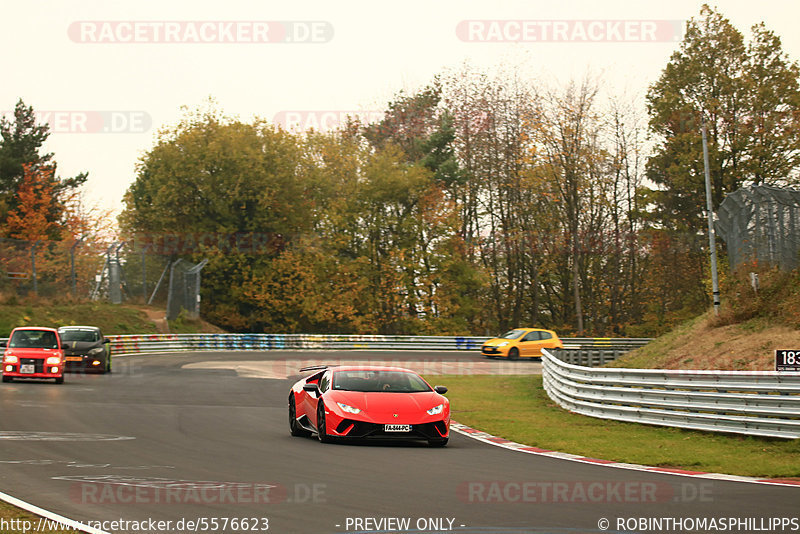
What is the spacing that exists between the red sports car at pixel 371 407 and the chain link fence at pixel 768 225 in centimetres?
1344

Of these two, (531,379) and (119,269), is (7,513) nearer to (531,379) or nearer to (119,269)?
(531,379)

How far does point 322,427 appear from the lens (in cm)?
1442

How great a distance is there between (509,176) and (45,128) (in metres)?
33.5

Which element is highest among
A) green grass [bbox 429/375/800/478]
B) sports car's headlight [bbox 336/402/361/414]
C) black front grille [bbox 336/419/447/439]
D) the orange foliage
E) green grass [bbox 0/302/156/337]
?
the orange foliage

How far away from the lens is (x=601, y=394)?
19625 mm

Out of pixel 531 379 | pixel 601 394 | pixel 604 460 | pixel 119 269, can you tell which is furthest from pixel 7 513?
pixel 119 269

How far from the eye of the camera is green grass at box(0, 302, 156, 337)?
43406 mm

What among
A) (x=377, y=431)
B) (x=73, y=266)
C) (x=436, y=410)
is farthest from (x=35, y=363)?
(x=73, y=266)

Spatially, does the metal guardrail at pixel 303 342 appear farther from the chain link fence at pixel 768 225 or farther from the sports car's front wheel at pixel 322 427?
the sports car's front wheel at pixel 322 427

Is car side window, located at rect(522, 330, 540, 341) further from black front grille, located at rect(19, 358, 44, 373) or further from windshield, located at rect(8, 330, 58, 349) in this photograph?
black front grille, located at rect(19, 358, 44, 373)

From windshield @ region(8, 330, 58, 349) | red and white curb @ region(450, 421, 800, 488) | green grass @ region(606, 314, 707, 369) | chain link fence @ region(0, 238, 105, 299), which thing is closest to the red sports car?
red and white curb @ region(450, 421, 800, 488)

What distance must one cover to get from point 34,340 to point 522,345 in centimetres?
2482

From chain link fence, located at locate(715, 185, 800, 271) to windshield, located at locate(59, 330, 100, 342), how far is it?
20.3 metres
